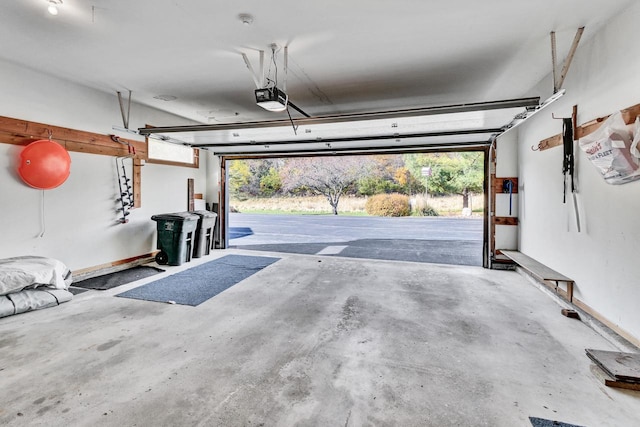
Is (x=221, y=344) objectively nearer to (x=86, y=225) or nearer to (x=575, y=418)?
(x=575, y=418)

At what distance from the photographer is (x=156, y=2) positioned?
8.83 ft

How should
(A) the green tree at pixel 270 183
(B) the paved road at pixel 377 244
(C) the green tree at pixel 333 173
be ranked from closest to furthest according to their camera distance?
(B) the paved road at pixel 377 244
(C) the green tree at pixel 333 173
(A) the green tree at pixel 270 183

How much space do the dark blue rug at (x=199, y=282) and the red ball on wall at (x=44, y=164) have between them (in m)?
1.83

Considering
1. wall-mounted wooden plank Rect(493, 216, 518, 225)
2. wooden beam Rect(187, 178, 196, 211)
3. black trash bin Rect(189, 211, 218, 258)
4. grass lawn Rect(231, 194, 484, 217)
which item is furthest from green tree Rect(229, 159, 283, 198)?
wall-mounted wooden plank Rect(493, 216, 518, 225)

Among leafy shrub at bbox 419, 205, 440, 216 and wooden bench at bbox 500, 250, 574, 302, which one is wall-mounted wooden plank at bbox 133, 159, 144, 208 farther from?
leafy shrub at bbox 419, 205, 440, 216

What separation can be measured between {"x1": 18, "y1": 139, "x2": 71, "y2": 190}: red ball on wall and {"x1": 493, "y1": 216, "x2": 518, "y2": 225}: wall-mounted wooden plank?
23.8ft

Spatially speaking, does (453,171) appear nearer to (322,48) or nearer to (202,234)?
(202,234)

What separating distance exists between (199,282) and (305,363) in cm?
301

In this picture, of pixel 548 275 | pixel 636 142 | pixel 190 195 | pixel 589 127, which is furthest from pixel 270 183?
pixel 636 142

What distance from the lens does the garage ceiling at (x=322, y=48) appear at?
110 inches

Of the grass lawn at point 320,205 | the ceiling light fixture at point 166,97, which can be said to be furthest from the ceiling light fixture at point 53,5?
the grass lawn at point 320,205

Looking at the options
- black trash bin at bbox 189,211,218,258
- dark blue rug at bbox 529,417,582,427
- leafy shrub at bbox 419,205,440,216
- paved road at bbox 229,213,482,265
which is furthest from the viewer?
leafy shrub at bbox 419,205,440,216

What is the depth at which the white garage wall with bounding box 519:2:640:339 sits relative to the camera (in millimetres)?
2752

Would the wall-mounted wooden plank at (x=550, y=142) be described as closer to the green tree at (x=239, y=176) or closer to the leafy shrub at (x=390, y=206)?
the leafy shrub at (x=390, y=206)
